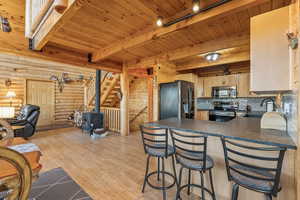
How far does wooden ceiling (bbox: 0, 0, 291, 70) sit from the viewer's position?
1.95 meters

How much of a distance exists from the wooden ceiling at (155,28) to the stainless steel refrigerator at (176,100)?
81 cm

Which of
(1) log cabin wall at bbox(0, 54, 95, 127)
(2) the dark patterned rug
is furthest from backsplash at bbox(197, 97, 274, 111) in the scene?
(1) log cabin wall at bbox(0, 54, 95, 127)

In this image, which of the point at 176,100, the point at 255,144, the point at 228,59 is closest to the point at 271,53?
the point at 255,144

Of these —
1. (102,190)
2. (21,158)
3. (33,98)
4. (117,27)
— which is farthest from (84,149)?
(33,98)

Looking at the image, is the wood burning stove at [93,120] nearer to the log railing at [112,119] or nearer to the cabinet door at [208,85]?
the log railing at [112,119]

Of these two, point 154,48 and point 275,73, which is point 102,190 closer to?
point 275,73

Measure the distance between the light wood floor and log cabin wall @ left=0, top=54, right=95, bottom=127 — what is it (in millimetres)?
3161

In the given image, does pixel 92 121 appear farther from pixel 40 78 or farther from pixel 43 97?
pixel 40 78

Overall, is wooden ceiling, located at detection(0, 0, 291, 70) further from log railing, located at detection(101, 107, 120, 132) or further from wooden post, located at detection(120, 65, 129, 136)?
log railing, located at detection(101, 107, 120, 132)

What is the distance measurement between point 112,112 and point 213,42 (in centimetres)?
434

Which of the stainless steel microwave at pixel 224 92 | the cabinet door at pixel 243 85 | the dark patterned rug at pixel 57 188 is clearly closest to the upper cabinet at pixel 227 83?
the cabinet door at pixel 243 85

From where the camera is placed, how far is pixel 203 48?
3.13 meters

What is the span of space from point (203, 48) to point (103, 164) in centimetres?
339

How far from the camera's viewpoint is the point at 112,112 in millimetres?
5562
